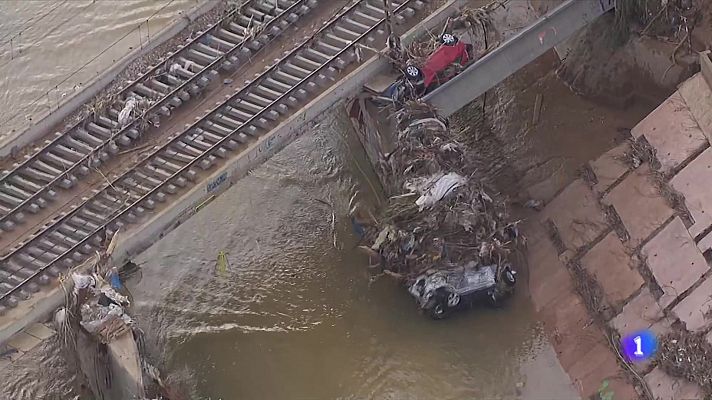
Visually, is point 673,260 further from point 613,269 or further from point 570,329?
point 570,329

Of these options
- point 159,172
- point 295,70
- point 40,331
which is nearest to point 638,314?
point 295,70

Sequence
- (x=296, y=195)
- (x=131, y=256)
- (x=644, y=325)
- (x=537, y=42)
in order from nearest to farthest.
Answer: (x=131, y=256) < (x=644, y=325) < (x=537, y=42) < (x=296, y=195)

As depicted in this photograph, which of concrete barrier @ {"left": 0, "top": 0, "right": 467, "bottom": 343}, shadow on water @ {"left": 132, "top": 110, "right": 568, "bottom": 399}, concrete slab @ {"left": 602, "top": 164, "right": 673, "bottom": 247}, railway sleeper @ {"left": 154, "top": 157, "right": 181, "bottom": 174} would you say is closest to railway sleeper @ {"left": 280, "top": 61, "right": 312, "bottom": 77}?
Answer: concrete barrier @ {"left": 0, "top": 0, "right": 467, "bottom": 343}

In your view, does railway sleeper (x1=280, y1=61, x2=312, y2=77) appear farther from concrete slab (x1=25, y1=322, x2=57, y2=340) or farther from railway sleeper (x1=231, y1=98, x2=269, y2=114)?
concrete slab (x1=25, y1=322, x2=57, y2=340)

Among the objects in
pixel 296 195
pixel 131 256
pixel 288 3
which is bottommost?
pixel 296 195

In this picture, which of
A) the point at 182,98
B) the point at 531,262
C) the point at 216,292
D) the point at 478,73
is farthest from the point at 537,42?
the point at 216,292

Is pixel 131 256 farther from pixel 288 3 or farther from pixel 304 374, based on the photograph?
pixel 288 3

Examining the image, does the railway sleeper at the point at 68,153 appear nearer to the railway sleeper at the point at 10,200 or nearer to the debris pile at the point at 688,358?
the railway sleeper at the point at 10,200
